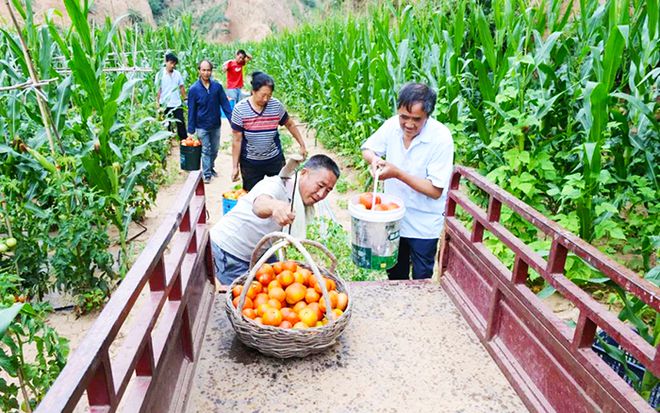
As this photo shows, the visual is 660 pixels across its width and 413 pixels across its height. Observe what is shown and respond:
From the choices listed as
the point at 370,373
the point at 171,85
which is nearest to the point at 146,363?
the point at 370,373

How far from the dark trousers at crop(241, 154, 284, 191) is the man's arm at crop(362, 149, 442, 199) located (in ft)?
7.73

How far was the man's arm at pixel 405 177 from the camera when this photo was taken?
2803 millimetres

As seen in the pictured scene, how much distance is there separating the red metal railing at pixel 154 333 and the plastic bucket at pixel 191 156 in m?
4.44

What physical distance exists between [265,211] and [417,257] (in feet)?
4.05

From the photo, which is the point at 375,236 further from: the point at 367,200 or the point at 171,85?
the point at 171,85

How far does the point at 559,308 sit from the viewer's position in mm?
3785

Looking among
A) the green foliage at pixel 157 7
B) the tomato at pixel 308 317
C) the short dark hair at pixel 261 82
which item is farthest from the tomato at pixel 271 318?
the green foliage at pixel 157 7

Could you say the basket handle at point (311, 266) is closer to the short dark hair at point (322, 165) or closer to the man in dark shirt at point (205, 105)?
the short dark hair at point (322, 165)

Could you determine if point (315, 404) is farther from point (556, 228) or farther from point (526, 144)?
point (526, 144)

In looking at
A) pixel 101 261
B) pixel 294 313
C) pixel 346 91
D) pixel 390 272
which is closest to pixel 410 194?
pixel 390 272

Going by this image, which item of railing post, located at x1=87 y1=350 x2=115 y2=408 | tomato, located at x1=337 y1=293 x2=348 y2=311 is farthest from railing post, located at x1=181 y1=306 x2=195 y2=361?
railing post, located at x1=87 y1=350 x2=115 y2=408

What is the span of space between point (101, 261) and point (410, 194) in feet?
7.97

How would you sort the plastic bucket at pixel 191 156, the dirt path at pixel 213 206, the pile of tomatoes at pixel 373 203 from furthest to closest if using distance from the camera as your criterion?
the plastic bucket at pixel 191 156 → the dirt path at pixel 213 206 → the pile of tomatoes at pixel 373 203

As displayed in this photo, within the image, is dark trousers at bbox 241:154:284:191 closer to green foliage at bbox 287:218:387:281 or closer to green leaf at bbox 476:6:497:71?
green foliage at bbox 287:218:387:281
